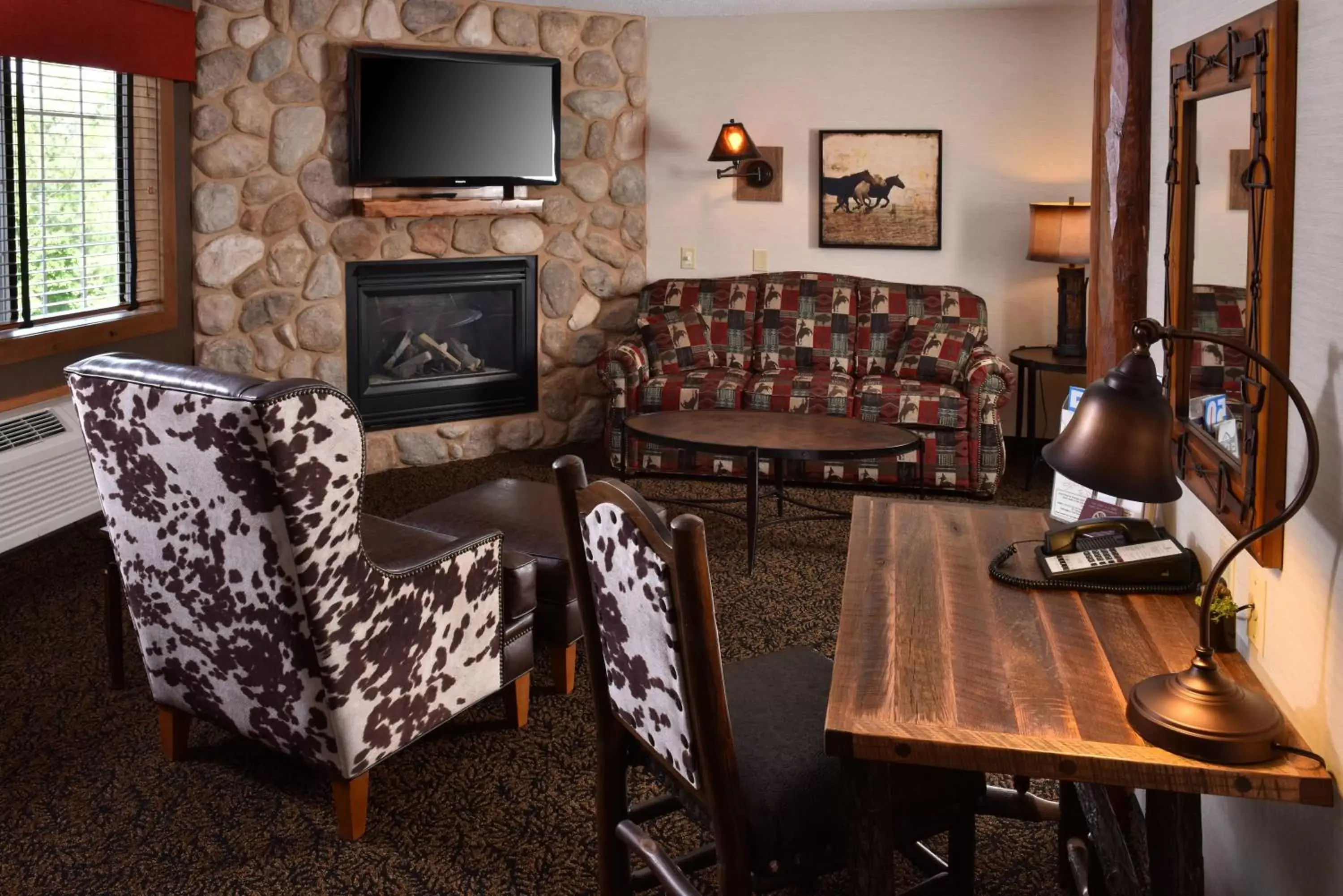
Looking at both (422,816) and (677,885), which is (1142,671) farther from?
(422,816)

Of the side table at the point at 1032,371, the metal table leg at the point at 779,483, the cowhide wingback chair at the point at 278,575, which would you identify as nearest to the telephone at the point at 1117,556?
the cowhide wingback chair at the point at 278,575

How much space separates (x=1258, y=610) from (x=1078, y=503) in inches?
25.1

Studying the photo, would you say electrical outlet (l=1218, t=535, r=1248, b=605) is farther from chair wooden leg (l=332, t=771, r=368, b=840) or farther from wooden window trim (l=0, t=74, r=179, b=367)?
wooden window trim (l=0, t=74, r=179, b=367)

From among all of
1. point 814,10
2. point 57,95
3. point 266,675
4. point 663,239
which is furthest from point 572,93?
point 266,675

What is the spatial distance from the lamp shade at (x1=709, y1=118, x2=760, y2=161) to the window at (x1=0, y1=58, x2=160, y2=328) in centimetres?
267

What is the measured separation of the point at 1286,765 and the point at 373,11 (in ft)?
17.3

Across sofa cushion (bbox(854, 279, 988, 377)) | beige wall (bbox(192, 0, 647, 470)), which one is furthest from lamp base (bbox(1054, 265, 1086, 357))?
beige wall (bbox(192, 0, 647, 470))

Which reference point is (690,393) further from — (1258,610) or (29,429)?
(1258,610)

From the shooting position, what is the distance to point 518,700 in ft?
10.1

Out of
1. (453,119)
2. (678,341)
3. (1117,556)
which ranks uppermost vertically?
(453,119)

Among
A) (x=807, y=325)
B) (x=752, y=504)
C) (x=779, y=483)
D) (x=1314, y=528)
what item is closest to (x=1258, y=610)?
(x=1314, y=528)

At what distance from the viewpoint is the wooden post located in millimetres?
2721

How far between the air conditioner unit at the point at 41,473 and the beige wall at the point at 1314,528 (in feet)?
12.7

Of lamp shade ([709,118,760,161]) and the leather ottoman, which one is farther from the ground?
lamp shade ([709,118,760,161])
